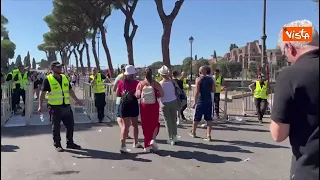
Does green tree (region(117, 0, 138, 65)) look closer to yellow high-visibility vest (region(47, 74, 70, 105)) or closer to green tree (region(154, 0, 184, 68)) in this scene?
green tree (region(154, 0, 184, 68))

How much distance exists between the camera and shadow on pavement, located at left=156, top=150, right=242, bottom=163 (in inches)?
252

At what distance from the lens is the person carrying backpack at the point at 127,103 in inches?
271

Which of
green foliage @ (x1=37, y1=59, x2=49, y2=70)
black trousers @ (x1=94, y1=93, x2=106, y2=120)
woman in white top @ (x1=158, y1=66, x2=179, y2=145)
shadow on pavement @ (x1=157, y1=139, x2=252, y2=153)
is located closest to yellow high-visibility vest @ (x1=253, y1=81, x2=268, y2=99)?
shadow on pavement @ (x1=157, y1=139, x2=252, y2=153)

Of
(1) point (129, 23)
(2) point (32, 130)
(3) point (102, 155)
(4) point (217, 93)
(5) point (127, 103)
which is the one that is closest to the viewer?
(3) point (102, 155)

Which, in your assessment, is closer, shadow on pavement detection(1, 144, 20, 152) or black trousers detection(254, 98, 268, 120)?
shadow on pavement detection(1, 144, 20, 152)

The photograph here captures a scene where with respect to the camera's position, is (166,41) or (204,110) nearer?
(204,110)

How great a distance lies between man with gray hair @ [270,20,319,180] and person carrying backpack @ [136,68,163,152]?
4.84 m

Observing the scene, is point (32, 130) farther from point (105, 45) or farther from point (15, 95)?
point (105, 45)

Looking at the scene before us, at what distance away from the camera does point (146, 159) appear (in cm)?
641

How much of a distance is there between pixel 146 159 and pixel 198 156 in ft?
3.17

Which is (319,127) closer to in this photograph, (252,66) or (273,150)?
(273,150)

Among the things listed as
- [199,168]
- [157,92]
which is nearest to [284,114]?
[199,168]

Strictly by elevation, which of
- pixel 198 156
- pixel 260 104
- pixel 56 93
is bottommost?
pixel 198 156

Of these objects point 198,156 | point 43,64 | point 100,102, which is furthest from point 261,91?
point 43,64
